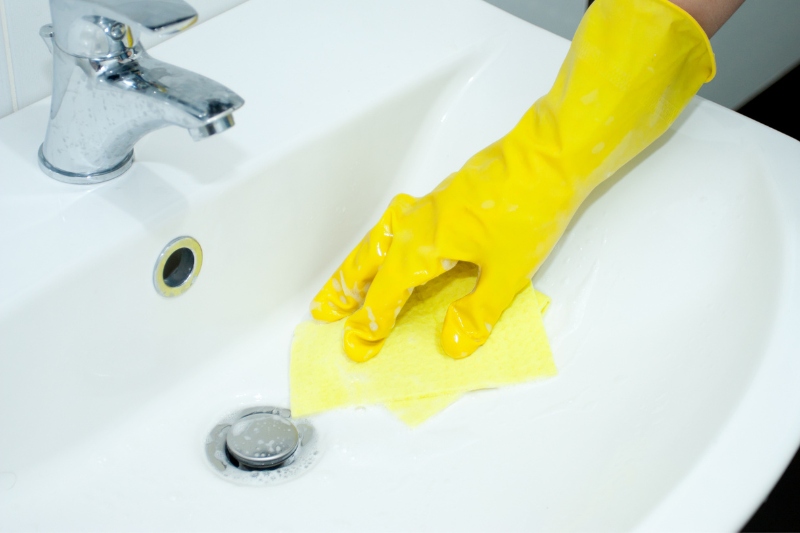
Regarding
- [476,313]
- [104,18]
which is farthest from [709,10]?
[104,18]

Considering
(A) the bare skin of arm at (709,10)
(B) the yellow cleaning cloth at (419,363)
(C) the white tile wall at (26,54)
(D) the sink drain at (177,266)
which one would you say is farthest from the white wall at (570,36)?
(A) the bare skin of arm at (709,10)

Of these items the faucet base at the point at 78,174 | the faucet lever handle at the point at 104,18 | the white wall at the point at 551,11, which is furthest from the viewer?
the white wall at the point at 551,11

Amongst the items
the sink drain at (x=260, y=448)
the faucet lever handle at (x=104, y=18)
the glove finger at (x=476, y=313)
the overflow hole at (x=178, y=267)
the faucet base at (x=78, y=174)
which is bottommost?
the sink drain at (x=260, y=448)

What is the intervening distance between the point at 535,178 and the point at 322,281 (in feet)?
0.70

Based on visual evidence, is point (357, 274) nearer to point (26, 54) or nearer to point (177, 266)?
point (177, 266)

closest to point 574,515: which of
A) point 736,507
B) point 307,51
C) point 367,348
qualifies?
point 736,507

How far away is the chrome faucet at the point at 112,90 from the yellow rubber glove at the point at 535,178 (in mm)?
198

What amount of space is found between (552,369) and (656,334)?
0.08m

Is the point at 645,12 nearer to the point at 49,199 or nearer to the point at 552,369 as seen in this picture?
the point at 552,369

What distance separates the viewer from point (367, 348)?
0.59 m

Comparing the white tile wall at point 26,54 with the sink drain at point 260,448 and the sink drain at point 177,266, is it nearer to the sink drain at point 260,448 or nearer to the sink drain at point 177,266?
the sink drain at point 177,266

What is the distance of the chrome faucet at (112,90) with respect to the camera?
1.38 feet

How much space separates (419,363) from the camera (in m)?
0.60

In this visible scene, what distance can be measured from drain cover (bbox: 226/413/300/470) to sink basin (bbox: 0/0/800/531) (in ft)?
0.07
